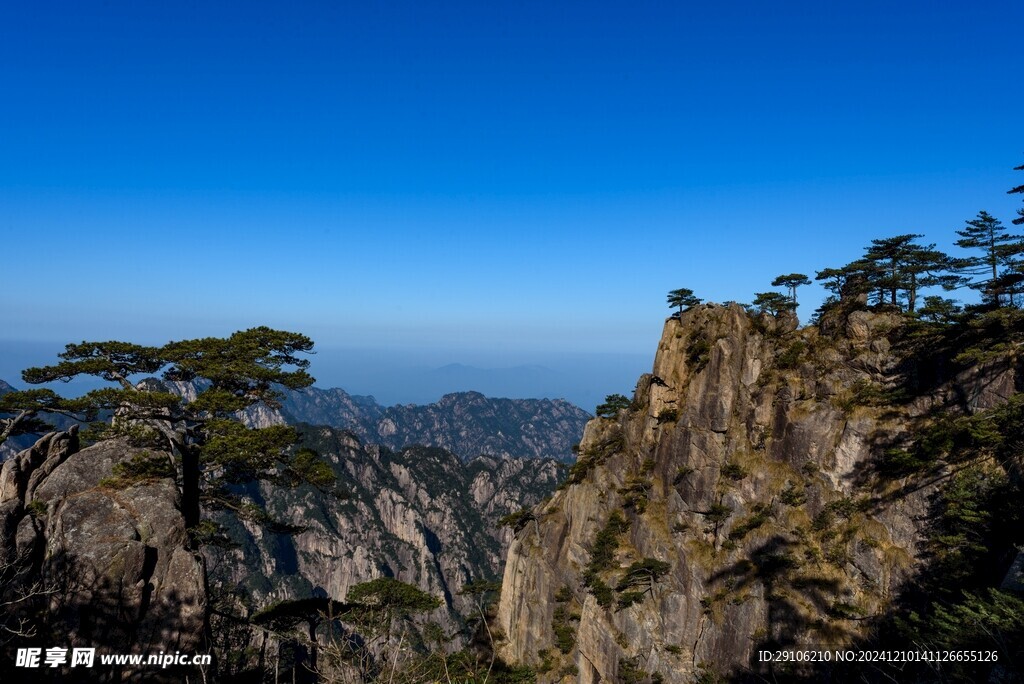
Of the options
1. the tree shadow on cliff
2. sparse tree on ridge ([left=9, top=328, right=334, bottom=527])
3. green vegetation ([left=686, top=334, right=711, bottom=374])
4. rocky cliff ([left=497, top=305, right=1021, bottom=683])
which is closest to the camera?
sparse tree on ridge ([left=9, top=328, right=334, bottom=527])

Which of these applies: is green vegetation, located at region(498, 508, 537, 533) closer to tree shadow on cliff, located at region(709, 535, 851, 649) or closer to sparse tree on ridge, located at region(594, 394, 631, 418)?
sparse tree on ridge, located at region(594, 394, 631, 418)

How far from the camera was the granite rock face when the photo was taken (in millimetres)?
20125

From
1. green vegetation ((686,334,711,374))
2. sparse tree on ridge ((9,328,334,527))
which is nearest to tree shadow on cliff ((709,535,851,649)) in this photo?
green vegetation ((686,334,711,374))

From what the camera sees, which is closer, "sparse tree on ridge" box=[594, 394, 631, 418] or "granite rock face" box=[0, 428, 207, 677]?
"granite rock face" box=[0, 428, 207, 677]

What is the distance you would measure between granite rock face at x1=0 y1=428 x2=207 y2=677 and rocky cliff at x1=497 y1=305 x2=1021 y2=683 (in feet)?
130

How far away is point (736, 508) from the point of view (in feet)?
160

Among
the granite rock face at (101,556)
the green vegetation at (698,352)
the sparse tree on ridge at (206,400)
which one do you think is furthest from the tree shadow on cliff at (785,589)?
the granite rock face at (101,556)

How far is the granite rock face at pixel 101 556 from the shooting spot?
2012 centimetres

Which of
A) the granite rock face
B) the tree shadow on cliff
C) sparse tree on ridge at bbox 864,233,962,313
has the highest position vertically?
sparse tree on ridge at bbox 864,233,962,313

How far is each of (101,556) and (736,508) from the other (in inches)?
1910

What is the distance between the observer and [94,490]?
23.1 metres

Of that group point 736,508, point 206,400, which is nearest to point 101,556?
point 206,400

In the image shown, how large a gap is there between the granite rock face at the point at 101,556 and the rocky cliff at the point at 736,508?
39767 mm

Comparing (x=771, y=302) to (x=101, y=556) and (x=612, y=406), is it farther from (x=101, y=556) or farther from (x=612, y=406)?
(x=101, y=556)
